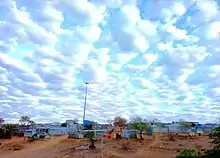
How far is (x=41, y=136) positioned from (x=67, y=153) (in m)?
16.9

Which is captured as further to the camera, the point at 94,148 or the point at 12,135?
the point at 12,135

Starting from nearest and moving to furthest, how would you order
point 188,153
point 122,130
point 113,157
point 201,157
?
point 201,157 → point 188,153 → point 113,157 → point 122,130

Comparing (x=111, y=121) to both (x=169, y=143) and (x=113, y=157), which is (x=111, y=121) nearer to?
(x=169, y=143)

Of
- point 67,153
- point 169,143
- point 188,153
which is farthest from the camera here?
point 169,143

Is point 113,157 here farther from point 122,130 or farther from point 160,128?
point 160,128

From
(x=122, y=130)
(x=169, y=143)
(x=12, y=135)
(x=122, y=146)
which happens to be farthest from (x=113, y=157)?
(x=12, y=135)

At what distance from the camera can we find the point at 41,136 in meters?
44.5

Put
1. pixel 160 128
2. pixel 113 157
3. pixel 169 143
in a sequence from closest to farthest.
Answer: pixel 113 157, pixel 169 143, pixel 160 128

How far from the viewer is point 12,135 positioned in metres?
51.3

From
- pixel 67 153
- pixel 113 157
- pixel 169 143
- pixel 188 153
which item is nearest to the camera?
pixel 188 153

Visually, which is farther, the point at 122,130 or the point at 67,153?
the point at 122,130

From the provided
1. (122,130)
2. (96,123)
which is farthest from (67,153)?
(96,123)

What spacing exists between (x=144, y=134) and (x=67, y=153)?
48.6ft

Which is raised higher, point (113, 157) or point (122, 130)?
point (122, 130)
